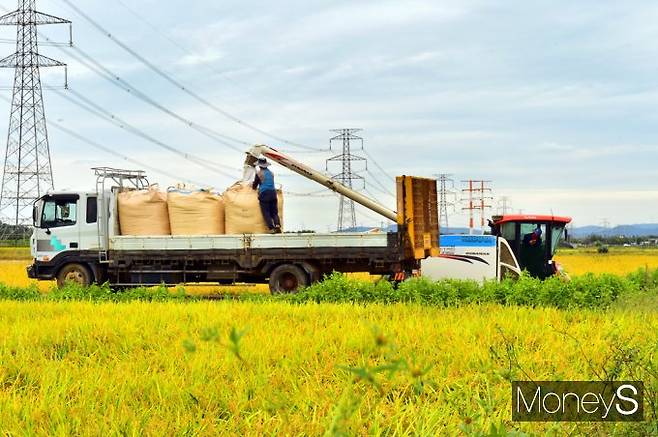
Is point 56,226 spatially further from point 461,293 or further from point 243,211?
point 461,293

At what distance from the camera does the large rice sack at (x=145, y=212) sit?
57.0ft

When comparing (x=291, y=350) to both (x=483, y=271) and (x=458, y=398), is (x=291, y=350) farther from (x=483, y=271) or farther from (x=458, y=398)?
(x=483, y=271)

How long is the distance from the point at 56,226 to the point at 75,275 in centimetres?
135

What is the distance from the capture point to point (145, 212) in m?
17.4

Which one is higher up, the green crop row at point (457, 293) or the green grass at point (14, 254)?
the green grass at point (14, 254)

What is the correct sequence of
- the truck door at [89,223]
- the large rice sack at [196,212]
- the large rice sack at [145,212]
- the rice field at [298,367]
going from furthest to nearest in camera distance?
the truck door at [89,223] → the large rice sack at [145,212] → the large rice sack at [196,212] → the rice field at [298,367]

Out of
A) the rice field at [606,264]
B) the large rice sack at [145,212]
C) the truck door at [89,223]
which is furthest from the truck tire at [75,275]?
the rice field at [606,264]

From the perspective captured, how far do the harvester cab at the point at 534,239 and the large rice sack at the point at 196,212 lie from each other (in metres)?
7.80

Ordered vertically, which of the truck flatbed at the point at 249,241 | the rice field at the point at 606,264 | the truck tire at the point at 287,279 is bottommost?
the rice field at the point at 606,264

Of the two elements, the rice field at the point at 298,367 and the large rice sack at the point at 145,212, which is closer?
the rice field at the point at 298,367

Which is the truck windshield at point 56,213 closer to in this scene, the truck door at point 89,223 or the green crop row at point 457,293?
the truck door at point 89,223

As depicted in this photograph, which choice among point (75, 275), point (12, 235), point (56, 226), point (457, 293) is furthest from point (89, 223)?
point (12, 235)

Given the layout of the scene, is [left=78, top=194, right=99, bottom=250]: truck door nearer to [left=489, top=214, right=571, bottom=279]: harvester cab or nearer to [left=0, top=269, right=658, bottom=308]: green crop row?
[left=0, top=269, right=658, bottom=308]: green crop row

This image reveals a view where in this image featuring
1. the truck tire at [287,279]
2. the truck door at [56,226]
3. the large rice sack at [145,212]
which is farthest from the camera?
the truck door at [56,226]
